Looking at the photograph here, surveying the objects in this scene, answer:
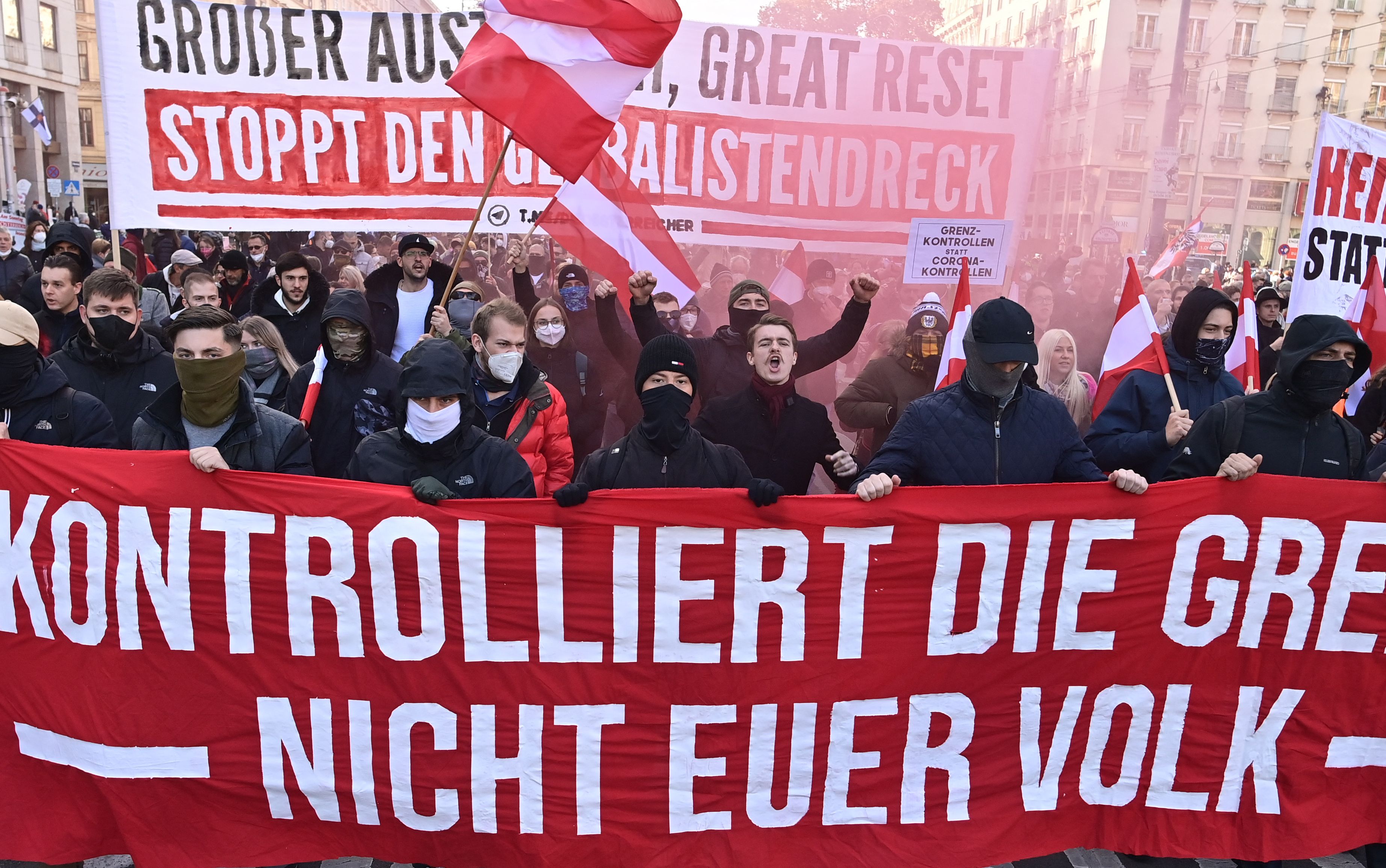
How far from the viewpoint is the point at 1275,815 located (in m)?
3.41

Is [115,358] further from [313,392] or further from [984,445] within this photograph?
[984,445]

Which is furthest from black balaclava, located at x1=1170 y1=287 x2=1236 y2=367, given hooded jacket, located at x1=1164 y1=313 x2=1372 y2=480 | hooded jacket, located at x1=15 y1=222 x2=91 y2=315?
hooded jacket, located at x1=15 y1=222 x2=91 y2=315

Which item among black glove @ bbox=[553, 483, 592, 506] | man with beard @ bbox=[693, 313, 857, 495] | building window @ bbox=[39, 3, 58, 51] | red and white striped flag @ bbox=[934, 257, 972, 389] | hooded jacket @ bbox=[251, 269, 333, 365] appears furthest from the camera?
building window @ bbox=[39, 3, 58, 51]

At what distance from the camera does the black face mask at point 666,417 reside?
3.56 m

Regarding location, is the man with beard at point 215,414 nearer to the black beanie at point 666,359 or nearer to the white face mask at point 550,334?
the black beanie at point 666,359

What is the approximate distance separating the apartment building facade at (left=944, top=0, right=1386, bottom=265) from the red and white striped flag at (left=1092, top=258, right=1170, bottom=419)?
15.9m

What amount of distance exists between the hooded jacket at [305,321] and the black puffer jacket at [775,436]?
10.4 feet

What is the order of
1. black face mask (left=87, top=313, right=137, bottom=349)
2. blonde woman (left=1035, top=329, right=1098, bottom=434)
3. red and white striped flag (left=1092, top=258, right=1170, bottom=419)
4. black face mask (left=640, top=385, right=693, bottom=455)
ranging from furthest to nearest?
1. blonde woman (left=1035, top=329, right=1098, bottom=434)
2. black face mask (left=87, top=313, right=137, bottom=349)
3. red and white striped flag (left=1092, top=258, right=1170, bottom=419)
4. black face mask (left=640, top=385, right=693, bottom=455)

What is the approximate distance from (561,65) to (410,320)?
2.04 metres

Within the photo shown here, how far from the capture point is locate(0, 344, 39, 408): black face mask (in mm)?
3709

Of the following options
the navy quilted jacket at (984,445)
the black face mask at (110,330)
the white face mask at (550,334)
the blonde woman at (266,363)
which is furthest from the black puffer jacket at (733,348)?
the black face mask at (110,330)

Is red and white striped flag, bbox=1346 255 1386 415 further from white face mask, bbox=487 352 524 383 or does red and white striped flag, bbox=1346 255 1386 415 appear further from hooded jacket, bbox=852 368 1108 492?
white face mask, bbox=487 352 524 383

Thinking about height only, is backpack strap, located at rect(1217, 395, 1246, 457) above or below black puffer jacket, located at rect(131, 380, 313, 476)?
above

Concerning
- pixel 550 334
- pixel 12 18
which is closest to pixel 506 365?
pixel 550 334
